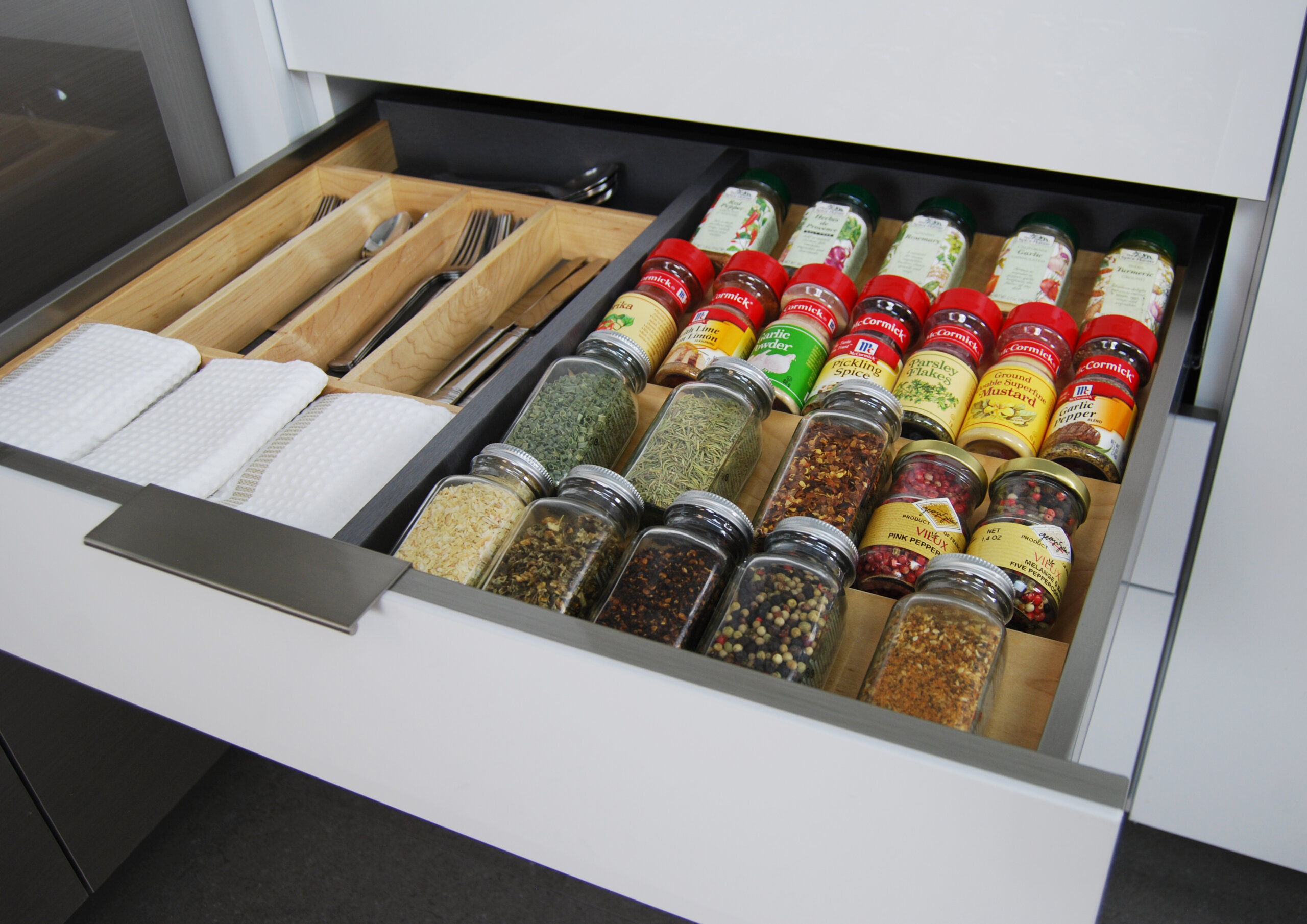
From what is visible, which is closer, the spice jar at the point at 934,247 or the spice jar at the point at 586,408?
the spice jar at the point at 586,408

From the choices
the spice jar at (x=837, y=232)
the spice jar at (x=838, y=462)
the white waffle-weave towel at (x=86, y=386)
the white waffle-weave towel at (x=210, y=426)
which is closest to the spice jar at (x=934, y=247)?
the spice jar at (x=837, y=232)

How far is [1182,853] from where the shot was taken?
1415 millimetres

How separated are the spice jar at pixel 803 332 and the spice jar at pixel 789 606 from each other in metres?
0.21

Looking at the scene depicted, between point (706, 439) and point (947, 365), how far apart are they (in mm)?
251

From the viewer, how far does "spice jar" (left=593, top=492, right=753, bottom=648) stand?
2.37 feet

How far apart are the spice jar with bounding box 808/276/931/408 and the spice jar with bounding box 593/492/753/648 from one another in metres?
0.21

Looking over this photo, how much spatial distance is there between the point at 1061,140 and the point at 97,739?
1373mm

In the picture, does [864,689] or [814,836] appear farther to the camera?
[864,689]

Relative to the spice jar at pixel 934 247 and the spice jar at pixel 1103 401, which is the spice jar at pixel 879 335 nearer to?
the spice jar at pixel 934 247

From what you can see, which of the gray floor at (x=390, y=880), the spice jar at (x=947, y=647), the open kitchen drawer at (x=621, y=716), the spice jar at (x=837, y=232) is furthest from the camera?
the gray floor at (x=390, y=880)

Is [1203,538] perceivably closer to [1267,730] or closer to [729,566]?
[1267,730]

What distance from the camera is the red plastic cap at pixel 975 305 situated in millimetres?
958

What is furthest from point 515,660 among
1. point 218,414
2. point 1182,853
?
point 1182,853

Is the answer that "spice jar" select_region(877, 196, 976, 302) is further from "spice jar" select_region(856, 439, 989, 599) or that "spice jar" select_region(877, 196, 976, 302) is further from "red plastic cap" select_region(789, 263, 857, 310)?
"spice jar" select_region(856, 439, 989, 599)
